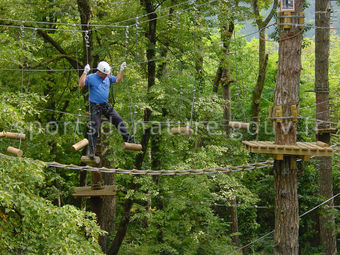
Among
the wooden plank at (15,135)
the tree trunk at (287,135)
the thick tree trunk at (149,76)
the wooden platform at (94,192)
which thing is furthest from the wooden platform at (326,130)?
the wooden plank at (15,135)

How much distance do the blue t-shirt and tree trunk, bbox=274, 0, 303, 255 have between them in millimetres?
2395

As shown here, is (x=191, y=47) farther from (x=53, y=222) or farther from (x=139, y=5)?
(x=53, y=222)

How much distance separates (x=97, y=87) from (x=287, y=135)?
271 cm

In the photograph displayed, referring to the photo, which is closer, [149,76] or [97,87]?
[97,87]

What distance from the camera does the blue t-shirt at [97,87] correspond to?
646 cm

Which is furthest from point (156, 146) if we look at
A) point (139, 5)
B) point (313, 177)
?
point (313, 177)

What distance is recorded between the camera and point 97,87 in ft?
21.3

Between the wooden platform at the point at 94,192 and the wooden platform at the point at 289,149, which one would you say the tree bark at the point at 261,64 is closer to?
the wooden platform at the point at 94,192

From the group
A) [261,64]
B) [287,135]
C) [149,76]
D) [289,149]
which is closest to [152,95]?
[149,76]

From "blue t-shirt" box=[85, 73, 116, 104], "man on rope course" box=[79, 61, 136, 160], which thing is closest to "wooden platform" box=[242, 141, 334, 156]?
"man on rope course" box=[79, 61, 136, 160]

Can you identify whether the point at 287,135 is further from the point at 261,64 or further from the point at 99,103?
the point at 261,64

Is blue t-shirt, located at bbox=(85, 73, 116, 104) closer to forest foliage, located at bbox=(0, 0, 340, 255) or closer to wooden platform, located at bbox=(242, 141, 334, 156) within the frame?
forest foliage, located at bbox=(0, 0, 340, 255)

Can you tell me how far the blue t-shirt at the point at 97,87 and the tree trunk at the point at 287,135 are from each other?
7.86ft

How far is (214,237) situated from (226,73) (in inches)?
166
